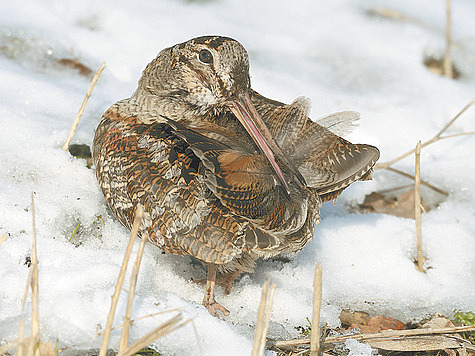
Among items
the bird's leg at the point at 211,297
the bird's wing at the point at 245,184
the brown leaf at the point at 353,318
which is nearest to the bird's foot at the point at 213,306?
the bird's leg at the point at 211,297

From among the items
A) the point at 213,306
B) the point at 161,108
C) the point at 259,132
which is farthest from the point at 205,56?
the point at 213,306

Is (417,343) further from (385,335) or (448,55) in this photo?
(448,55)

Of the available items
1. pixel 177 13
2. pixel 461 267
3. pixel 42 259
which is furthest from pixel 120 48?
pixel 461 267

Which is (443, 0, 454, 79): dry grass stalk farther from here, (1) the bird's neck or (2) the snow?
(1) the bird's neck

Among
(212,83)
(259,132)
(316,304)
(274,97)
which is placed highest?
(274,97)

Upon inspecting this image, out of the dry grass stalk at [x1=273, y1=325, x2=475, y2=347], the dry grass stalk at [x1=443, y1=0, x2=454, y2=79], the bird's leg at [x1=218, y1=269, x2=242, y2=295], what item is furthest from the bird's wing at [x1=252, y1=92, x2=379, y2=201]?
the dry grass stalk at [x1=443, y1=0, x2=454, y2=79]

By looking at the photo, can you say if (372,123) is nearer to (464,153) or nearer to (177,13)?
(464,153)

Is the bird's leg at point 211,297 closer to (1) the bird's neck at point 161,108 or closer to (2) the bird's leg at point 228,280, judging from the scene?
(2) the bird's leg at point 228,280
